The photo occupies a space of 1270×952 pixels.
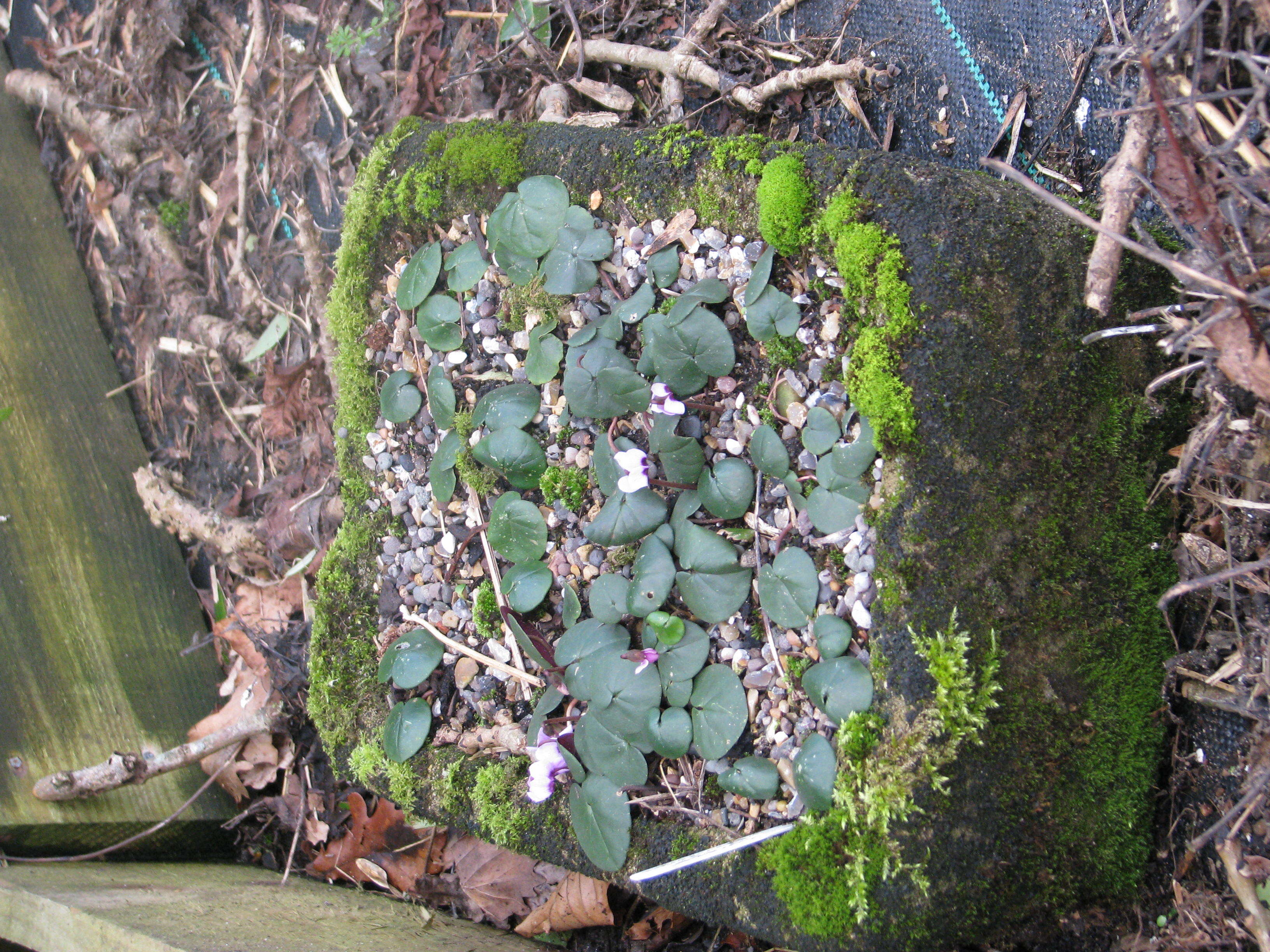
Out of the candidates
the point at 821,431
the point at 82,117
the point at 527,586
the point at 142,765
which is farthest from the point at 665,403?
the point at 82,117

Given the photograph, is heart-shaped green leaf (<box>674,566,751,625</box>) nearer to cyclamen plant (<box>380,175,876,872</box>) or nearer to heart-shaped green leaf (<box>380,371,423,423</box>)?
cyclamen plant (<box>380,175,876,872</box>)

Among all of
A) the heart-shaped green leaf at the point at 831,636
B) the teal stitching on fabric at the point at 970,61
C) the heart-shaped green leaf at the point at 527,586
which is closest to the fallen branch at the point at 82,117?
the heart-shaped green leaf at the point at 527,586

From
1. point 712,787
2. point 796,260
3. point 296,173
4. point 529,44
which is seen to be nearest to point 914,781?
A: point 712,787

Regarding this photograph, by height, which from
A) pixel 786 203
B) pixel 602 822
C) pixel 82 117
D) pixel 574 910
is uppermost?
pixel 82 117

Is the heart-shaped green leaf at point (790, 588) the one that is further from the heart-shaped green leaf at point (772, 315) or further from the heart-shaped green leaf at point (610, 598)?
the heart-shaped green leaf at point (772, 315)

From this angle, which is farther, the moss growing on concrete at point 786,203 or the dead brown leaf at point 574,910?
the dead brown leaf at point 574,910

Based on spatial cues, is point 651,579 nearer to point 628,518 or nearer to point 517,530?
point 628,518
